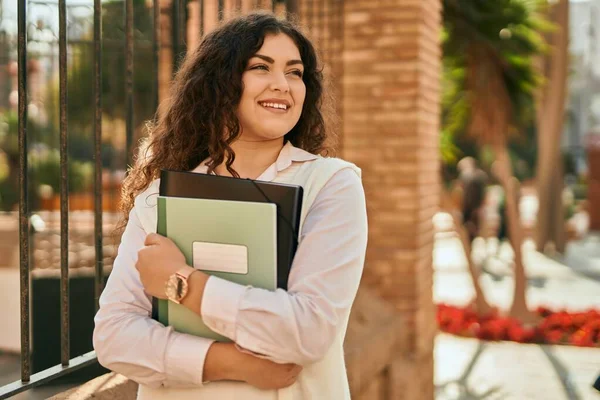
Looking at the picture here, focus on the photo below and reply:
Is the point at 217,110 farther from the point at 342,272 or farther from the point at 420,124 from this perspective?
the point at 420,124

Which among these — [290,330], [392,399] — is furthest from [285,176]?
[392,399]

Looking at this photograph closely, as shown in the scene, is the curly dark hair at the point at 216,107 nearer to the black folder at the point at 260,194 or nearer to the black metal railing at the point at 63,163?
the black folder at the point at 260,194

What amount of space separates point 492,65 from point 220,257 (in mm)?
6790

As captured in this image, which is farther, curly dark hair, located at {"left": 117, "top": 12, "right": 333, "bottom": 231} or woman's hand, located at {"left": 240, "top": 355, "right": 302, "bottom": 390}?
curly dark hair, located at {"left": 117, "top": 12, "right": 333, "bottom": 231}

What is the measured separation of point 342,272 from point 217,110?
50cm

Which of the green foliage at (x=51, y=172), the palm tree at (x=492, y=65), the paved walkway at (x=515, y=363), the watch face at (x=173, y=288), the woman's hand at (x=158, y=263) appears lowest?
the paved walkway at (x=515, y=363)

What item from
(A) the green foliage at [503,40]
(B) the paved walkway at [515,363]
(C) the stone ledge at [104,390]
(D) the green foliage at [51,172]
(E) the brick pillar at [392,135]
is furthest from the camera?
(D) the green foliage at [51,172]

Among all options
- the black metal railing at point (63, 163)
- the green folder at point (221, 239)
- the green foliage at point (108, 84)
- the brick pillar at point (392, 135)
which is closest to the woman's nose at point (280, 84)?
the green folder at point (221, 239)

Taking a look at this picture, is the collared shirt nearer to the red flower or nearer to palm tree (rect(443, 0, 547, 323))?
palm tree (rect(443, 0, 547, 323))

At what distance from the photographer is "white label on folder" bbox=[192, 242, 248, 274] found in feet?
5.28

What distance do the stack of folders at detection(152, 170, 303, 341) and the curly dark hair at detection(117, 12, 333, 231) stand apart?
0.24 metres

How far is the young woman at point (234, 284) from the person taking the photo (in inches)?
62.6

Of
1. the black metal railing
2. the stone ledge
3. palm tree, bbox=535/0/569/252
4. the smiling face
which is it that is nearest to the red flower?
palm tree, bbox=535/0/569/252

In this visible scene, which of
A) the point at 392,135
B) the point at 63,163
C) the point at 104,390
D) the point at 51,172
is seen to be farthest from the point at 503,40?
the point at 51,172
